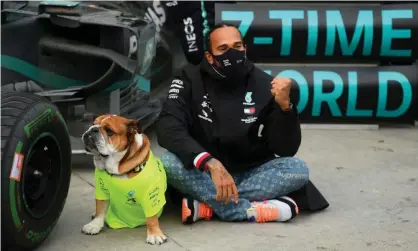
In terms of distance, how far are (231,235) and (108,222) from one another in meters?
0.67

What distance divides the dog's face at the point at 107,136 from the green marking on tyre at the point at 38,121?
212 mm

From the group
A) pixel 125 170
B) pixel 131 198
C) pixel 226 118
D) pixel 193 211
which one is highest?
pixel 226 118

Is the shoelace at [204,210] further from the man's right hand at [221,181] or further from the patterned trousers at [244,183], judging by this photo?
the man's right hand at [221,181]

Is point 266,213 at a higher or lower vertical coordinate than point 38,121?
lower

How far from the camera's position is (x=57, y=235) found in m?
3.53

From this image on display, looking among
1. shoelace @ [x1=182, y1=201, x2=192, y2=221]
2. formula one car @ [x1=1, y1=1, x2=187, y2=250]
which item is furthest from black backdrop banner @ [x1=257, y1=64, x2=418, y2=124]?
shoelace @ [x1=182, y1=201, x2=192, y2=221]

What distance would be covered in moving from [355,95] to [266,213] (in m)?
2.64

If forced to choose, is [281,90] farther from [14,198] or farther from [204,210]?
[14,198]

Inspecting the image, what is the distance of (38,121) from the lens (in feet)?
10.1

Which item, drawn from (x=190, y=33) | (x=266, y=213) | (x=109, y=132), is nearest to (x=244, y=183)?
(x=266, y=213)

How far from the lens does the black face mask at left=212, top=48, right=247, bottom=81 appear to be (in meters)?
3.71

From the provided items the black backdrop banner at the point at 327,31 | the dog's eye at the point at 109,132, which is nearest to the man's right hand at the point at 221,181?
the dog's eye at the point at 109,132

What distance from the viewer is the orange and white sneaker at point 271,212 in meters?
3.74

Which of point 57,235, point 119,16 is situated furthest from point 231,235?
point 119,16
